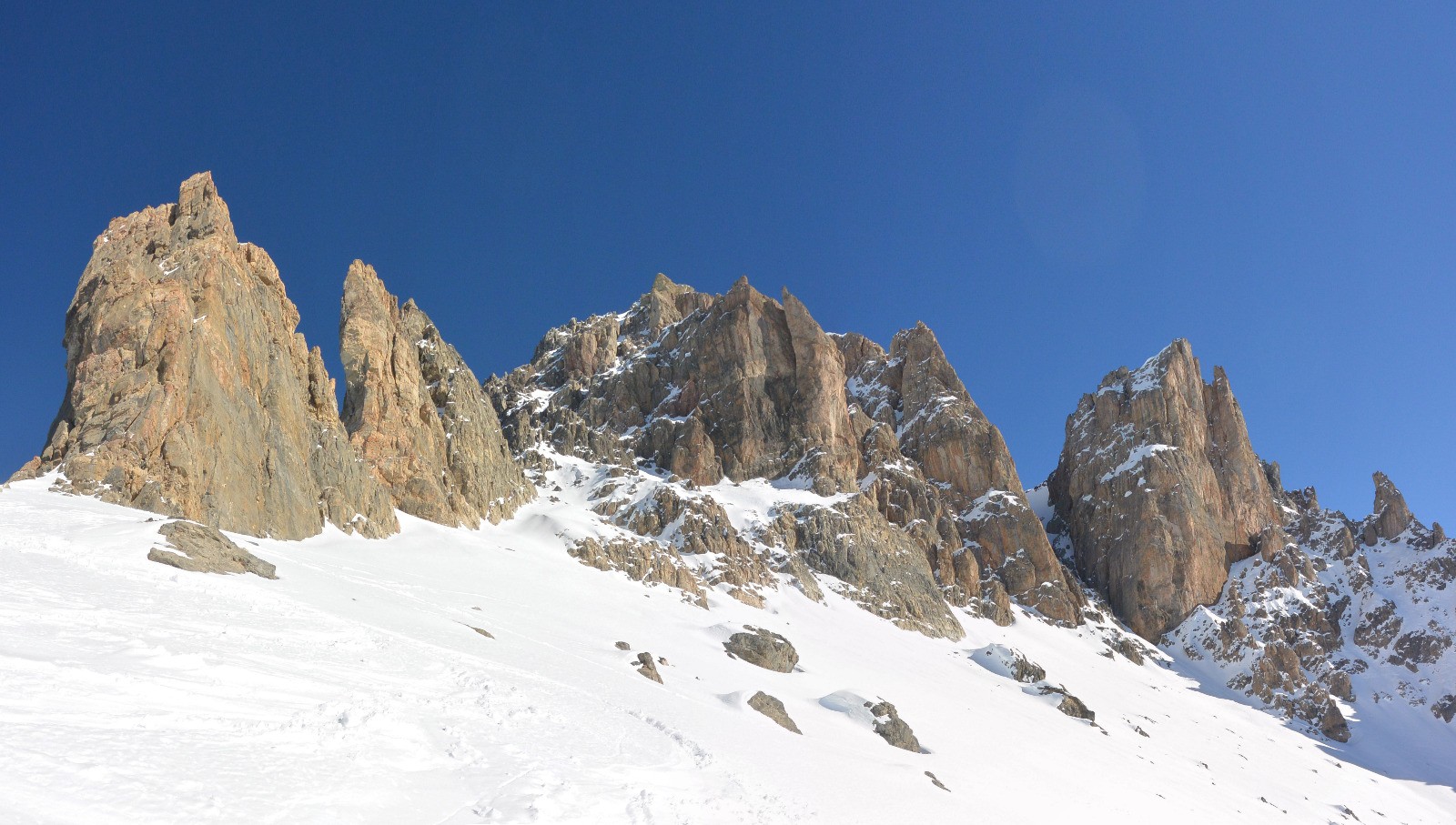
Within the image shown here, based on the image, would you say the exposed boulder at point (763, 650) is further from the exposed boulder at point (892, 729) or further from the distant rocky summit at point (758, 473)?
the exposed boulder at point (892, 729)

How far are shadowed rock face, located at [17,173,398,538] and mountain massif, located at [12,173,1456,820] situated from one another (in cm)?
17

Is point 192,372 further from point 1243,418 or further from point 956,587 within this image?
point 1243,418

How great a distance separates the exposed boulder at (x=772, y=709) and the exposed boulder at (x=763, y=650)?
1658cm

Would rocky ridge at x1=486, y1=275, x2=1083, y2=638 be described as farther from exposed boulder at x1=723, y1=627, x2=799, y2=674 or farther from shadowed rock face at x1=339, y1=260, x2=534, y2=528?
exposed boulder at x1=723, y1=627, x2=799, y2=674

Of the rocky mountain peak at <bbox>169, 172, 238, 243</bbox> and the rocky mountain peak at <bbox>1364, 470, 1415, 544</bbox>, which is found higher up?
the rocky mountain peak at <bbox>1364, 470, 1415, 544</bbox>

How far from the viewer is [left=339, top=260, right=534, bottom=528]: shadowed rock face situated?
2422 inches

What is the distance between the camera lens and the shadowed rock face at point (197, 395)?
35375mm

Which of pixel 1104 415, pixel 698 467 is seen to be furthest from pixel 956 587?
pixel 1104 415

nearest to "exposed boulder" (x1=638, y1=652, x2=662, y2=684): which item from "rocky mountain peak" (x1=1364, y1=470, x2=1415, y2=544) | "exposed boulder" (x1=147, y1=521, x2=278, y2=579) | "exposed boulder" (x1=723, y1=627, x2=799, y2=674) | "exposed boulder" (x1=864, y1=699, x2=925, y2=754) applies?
"exposed boulder" (x1=864, y1=699, x2=925, y2=754)

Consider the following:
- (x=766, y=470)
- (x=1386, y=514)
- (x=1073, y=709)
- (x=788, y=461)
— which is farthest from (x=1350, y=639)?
(x=766, y=470)

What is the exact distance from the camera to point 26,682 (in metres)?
9.69

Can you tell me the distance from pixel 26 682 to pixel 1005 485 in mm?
114501


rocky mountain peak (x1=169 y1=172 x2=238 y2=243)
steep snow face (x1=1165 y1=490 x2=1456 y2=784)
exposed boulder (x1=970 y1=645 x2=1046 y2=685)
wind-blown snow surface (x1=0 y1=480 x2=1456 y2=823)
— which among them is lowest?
wind-blown snow surface (x1=0 y1=480 x2=1456 y2=823)

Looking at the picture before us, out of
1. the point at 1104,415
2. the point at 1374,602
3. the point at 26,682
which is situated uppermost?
the point at 1104,415
